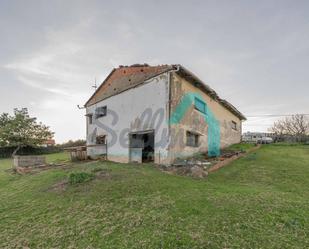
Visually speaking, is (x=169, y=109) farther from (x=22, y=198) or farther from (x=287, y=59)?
(x=287, y=59)

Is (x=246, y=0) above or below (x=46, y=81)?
above

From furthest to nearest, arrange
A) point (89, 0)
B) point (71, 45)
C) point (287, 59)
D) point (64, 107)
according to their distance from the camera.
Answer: point (64, 107)
point (287, 59)
point (71, 45)
point (89, 0)

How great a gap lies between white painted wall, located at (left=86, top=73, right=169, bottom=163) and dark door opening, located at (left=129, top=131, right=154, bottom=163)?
0.32 m

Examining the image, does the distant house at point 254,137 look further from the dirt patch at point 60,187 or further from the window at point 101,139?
the dirt patch at point 60,187

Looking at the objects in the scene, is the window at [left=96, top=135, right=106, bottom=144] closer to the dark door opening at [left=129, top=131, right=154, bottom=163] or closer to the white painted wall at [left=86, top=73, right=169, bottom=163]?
the white painted wall at [left=86, top=73, right=169, bottom=163]

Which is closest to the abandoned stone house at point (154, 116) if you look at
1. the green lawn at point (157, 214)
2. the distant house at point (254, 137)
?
the green lawn at point (157, 214)

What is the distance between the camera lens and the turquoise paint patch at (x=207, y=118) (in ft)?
35.8

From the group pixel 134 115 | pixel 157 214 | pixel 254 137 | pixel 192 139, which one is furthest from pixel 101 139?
pixel 254 137

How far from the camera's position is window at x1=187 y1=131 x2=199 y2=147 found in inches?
472

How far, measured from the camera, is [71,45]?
1181 centimetres

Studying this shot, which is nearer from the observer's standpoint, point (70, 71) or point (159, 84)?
point (159, 84)

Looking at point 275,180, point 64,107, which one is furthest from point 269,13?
point 64,107

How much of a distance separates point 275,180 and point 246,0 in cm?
734

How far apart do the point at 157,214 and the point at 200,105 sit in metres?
8.96
